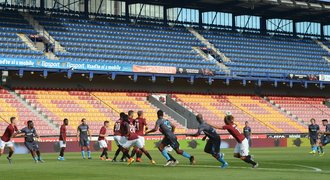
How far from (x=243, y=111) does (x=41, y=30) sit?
1980 centimetres

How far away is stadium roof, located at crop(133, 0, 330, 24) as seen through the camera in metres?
74.5

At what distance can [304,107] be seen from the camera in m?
77.3

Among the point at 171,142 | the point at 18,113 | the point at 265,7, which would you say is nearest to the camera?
the point at 171,142

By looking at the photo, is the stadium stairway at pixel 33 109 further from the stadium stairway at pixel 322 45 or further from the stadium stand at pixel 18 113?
the stadium stairway at pixel 322 45

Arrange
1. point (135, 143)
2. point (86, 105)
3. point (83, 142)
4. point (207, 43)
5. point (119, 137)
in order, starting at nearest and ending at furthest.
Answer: point (135, 143)
point (119, 137)
point (83, 142)
point (86, 105)
point (207, 43)

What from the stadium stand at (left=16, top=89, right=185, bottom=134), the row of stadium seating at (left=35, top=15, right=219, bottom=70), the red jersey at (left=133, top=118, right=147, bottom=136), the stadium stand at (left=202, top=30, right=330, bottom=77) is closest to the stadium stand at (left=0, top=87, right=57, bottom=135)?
the stadium stand at (left=16, top=89, right=185, bottom=134)

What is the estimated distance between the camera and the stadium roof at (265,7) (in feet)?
244

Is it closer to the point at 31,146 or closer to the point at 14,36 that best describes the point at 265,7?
the point at 14,36

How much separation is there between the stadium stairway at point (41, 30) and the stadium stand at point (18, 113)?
21.7 ft

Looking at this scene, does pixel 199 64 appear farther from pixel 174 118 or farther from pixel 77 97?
pixel 77 97

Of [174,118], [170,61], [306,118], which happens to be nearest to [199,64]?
[170,61]

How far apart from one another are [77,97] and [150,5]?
55.8ft

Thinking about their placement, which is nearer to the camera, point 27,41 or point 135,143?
point 135,143

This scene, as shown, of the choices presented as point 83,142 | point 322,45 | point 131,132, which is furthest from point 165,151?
point 322,45
